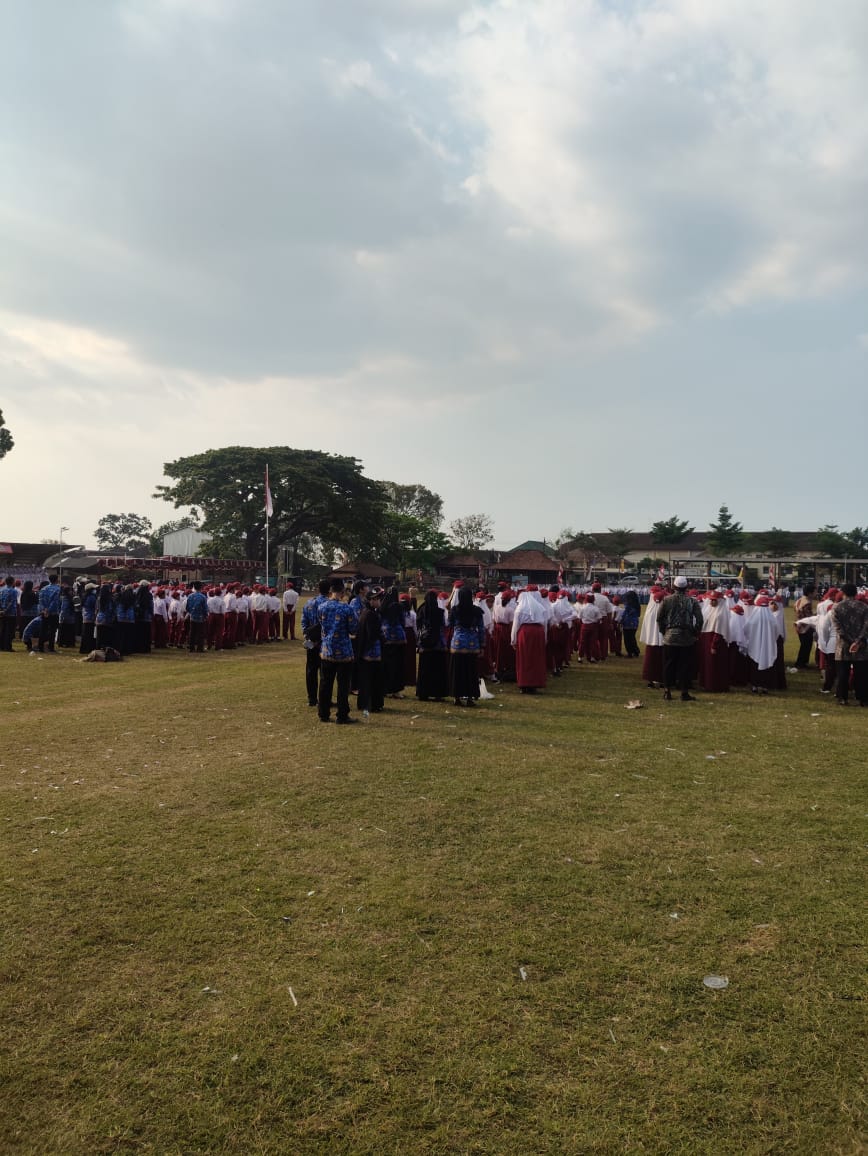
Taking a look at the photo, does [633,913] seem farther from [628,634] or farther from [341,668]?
[628,634]

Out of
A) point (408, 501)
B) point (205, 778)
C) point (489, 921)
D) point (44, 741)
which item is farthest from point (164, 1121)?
point (408, 501)

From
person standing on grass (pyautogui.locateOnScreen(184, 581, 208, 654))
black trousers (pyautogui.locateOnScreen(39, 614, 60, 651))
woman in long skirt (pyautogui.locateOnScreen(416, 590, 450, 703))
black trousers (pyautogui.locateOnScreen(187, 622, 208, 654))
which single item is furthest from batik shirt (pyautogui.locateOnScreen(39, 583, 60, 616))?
woman in long skirt (pyautogui.locateOnScreen(416, 590, 450, 703))

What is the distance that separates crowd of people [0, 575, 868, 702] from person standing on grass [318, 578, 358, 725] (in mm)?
16

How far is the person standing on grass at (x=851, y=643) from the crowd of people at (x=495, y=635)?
0.06 ft

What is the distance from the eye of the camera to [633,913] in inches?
170

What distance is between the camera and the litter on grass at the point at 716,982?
3582 millimetres

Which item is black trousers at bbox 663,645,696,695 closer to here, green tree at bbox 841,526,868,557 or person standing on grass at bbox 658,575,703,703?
person standing on grass at bbox 658,575,703,703

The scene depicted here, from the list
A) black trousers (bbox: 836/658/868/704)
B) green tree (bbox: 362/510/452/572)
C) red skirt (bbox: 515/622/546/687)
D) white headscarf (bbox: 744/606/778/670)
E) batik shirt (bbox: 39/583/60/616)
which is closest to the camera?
black trousers (bbox: 836/658/868/704)

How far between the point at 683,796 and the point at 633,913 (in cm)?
241

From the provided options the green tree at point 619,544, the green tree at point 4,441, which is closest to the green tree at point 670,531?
the green tree at point 619,544

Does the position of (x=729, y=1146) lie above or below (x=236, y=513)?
below

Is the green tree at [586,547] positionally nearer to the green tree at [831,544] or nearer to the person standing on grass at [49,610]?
the green tree at [831,544]

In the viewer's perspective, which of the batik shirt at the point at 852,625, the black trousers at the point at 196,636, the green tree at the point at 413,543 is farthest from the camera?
the green tree at the point at 413,543

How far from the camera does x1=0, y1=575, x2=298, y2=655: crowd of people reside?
56.2 feet
